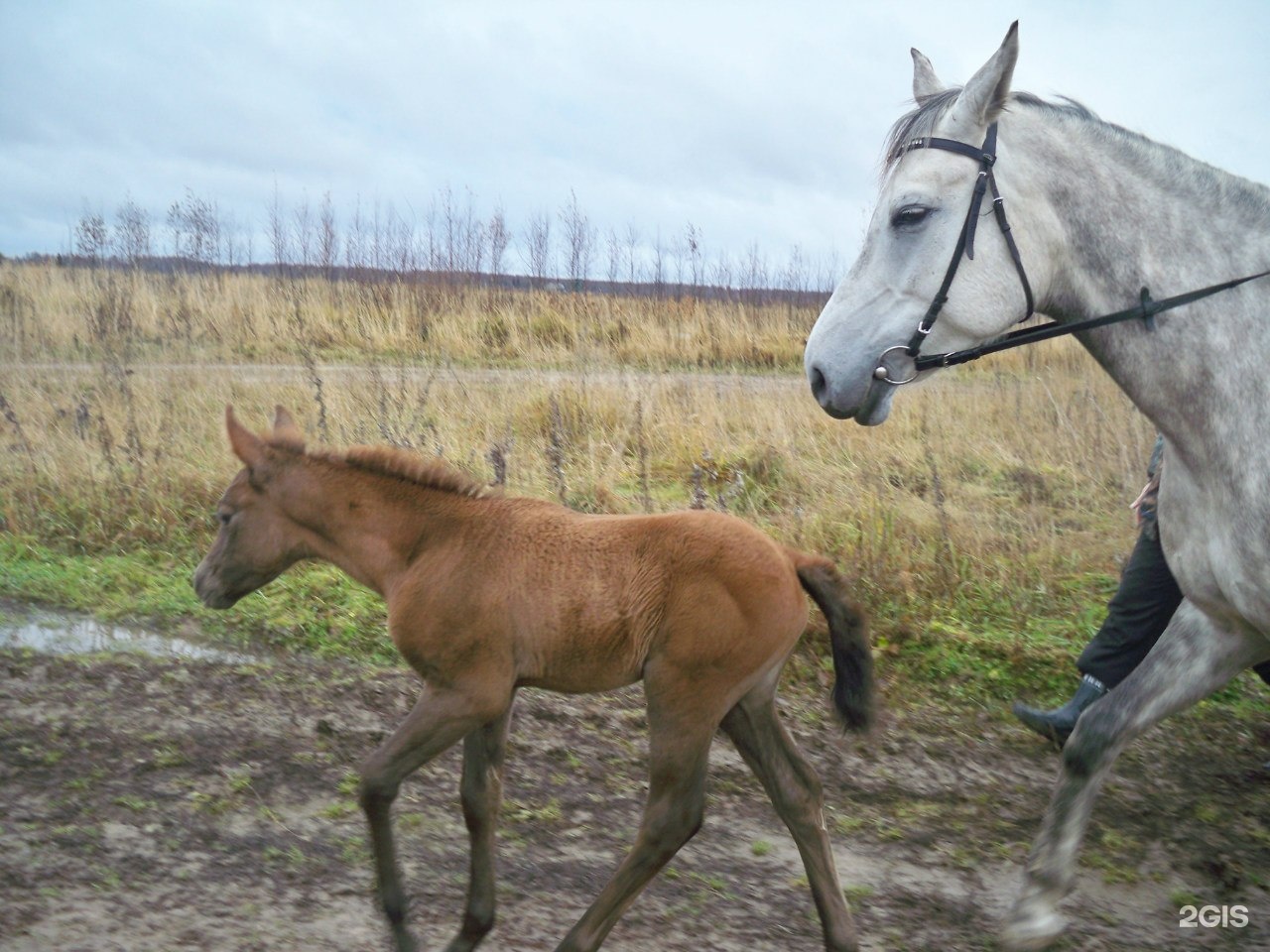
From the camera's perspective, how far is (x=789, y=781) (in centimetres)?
341

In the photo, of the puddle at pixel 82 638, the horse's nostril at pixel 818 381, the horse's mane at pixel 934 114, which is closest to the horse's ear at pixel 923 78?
the horse's mane at pixel 934 114

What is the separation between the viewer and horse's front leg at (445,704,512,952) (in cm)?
319

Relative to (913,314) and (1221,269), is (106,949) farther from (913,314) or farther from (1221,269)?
(1221,269)

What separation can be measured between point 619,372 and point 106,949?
28.3ft

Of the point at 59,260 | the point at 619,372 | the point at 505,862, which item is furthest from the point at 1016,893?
the point at 59,260

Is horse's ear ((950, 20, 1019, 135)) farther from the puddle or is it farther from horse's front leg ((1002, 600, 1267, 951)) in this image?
the puddle

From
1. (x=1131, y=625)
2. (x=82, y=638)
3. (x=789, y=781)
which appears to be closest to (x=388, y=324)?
(x=82, y=638)

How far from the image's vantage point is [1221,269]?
128 inches

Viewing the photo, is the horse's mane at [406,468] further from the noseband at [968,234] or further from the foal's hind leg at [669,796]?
the noseband at [968,234]

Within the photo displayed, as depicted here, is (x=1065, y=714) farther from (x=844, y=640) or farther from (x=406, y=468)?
(x=406, y=468)

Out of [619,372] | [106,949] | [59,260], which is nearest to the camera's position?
[106,949]

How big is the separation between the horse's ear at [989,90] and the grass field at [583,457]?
303cm

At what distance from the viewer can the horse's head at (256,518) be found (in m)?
3.66

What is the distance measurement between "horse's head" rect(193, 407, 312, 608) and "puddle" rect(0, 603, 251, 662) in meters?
1.94
